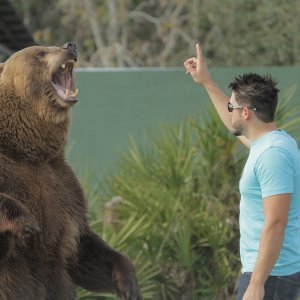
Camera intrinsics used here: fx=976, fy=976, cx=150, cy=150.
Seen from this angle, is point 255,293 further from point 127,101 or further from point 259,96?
point 127,101

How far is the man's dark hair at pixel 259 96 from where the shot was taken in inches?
199

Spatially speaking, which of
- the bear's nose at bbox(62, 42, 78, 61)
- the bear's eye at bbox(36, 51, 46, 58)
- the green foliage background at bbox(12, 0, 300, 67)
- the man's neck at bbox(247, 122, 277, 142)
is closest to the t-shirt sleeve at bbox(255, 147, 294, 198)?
the man's neck at bbox(247, 122, 277, 142)

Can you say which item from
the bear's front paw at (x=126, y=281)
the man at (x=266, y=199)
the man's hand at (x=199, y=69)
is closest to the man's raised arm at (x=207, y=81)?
the man's hand at (x=199, y=69)

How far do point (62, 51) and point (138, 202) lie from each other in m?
3.78

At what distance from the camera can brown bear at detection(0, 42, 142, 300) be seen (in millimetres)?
5184

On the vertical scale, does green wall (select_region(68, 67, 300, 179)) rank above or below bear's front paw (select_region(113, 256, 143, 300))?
above

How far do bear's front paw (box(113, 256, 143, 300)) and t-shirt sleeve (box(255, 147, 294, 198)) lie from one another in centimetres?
125

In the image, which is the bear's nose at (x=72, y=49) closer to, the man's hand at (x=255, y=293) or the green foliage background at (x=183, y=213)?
the man's hand at (x=255, y=293)

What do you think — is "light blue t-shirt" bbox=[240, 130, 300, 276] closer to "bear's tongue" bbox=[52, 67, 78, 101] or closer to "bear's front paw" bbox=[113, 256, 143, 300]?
"bear's front paw" bbox=[113, 256, 143, 300]

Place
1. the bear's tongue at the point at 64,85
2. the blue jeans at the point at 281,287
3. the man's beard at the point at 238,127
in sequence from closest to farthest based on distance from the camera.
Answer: the blue jeans at the point at 281,287 < the man's beard at the point at 238,127 < the bear's tongue at the point at 64,85

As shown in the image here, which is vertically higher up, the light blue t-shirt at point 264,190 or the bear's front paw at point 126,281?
the light blue t-shirt at point 264,190

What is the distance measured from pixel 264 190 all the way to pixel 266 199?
5 cm

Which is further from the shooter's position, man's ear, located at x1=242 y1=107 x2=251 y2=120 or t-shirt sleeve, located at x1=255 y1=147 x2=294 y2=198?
man's ear, located at x1=242 y1=107 x2=251 y2=120

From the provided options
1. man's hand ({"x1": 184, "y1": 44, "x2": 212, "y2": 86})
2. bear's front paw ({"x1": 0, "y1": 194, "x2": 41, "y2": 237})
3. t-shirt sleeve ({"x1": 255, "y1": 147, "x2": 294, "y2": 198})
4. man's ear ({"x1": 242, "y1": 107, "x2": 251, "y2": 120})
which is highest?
man's hand ({"x1": 184, "y1": 44, "x2": 212, "y2": 86})
